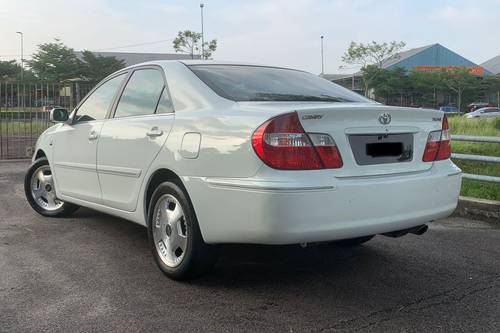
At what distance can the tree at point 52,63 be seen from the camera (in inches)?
1780

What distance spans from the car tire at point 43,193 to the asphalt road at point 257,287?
2.27ft

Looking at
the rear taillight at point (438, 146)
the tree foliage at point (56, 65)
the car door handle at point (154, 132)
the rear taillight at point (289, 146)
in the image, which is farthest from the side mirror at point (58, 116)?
the tree foliage at point (56, 65)

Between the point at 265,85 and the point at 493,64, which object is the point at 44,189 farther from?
the point at 493,64

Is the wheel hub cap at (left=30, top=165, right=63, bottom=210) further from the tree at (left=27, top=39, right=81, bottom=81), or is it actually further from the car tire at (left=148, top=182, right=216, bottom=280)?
the tree at (left=27, top=39, right=81, bottom=81)

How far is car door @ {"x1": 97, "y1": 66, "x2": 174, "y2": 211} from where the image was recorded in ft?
13.2

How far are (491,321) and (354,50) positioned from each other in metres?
56.2

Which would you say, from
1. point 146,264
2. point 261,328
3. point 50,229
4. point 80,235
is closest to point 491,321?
point 261,328

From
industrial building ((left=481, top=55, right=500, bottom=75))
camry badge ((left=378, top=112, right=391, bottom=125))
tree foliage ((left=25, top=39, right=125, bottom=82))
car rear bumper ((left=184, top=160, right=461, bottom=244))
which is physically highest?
industrial building ((left=481, top=55, right=500, bottom=75))

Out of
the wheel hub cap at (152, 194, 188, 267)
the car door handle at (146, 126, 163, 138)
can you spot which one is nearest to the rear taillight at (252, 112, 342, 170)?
the wheel hub cap at (152, 194, 188, 267)

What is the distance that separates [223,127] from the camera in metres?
3.40

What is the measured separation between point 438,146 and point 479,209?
2.89 meters

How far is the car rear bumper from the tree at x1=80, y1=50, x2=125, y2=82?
4533 centimetres

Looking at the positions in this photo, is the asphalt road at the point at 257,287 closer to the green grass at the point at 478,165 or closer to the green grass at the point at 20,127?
the green grass at the point at 478,165

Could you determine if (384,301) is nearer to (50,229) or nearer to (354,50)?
(50,229)
